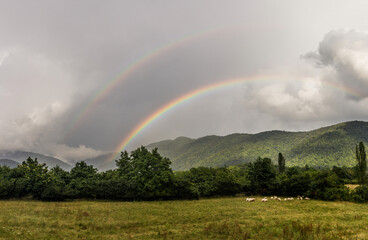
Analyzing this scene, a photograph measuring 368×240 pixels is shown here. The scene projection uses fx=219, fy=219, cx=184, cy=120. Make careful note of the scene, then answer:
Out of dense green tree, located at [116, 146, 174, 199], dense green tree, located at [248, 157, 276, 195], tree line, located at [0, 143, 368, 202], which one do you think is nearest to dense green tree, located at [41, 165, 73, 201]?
tree line, located at [0, 143, 368, 202]

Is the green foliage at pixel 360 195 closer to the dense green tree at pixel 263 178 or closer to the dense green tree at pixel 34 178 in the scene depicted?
the dense green tree at pixel 263 178

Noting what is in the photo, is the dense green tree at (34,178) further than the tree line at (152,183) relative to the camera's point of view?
Yes

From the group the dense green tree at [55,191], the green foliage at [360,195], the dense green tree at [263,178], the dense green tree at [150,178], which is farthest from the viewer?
the dense green tree at [263,178]

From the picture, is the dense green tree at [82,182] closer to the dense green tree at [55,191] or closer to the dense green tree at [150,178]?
the dense green tree at [55,191]

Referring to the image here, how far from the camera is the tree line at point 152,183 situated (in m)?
50.5

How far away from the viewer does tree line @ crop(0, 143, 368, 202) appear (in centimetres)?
5053

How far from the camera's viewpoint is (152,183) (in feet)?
177

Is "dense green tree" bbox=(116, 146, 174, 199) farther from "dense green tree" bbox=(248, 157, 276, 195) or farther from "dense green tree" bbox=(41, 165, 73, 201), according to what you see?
"dense green tree" bbox=(248, 157, 276, 195)

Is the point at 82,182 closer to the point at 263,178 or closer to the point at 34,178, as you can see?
the point at 34,178

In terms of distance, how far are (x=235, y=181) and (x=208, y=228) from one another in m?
46.2

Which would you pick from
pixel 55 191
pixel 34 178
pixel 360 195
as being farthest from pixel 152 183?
pixel 360 195

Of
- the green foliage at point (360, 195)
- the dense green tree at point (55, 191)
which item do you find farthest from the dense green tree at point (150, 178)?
the green foliage at point (360, 195)

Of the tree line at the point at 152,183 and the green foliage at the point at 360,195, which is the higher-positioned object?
the tree line at the point at 152,183

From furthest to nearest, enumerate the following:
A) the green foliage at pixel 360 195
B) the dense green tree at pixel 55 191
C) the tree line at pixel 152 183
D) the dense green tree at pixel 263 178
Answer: the dense green tree at pixel 263 178 → the tree line at pixel 152 183 → the dense green tree at pixel 55 191 → the green foliage at pixel 360 195
